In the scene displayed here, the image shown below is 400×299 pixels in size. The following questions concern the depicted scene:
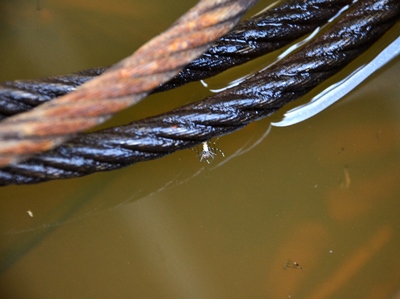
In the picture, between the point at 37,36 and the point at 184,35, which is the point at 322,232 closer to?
the point at 184,35

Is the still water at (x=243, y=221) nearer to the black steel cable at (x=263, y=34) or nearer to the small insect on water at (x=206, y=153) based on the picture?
the small insect on water at (x=206, y=153)

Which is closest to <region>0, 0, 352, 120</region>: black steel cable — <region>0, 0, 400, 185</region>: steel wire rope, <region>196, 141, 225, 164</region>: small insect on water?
<region>0, 0, 400, 185</region>: steel wire rope

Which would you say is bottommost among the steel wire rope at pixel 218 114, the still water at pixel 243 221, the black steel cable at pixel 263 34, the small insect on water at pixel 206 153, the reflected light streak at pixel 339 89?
the still water at pixel 243 221

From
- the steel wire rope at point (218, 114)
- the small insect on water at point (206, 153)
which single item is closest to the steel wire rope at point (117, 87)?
the steel wire rope at point (218, 114)

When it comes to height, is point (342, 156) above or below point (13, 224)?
below

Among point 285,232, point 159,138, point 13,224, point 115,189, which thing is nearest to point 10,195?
point 13,224

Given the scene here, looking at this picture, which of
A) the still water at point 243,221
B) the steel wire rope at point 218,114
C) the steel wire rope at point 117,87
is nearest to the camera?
the steel wire rope at point 117,87

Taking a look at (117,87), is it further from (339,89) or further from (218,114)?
(339,89)
